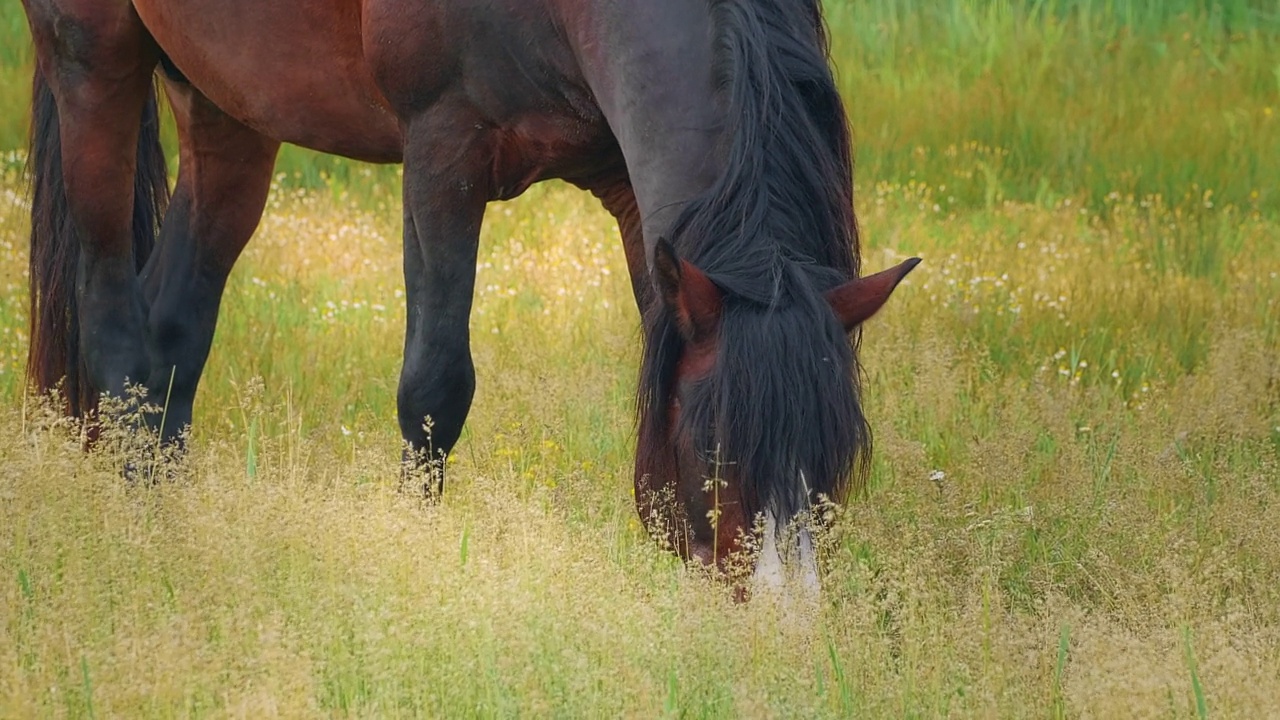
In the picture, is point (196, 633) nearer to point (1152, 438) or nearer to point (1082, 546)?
point (1082, 546)

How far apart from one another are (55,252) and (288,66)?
4.07ft

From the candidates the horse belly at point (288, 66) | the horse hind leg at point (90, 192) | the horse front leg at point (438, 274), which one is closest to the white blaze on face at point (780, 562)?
the horse front leg at point (438, 274)

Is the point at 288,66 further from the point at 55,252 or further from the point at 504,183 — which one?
the point at 55,252

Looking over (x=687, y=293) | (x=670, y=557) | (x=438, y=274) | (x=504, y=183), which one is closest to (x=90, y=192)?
(x=438, y=274)

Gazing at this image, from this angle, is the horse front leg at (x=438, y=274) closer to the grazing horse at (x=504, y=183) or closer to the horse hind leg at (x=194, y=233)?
the grazing horse at (x=504, y=183)

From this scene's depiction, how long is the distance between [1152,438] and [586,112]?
7.35 feet

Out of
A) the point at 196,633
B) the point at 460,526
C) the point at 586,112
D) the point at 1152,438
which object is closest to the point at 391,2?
the point at 586,112

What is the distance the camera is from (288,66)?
4961 mm

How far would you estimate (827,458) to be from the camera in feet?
11.0

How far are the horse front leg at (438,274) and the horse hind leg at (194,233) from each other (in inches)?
45.6

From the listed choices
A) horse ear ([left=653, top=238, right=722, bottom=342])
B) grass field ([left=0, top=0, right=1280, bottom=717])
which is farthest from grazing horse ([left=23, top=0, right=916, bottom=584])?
grass field ([left=0, top=0, right=1280, bottom=717])

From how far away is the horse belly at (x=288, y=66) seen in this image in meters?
4.85

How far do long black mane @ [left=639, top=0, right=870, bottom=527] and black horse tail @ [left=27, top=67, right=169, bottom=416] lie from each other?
2625mm

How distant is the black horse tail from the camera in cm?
558
